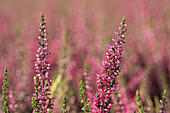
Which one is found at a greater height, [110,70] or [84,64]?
[84,64]

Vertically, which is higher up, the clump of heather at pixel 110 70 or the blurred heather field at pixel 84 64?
the blurred heather field at pixel 84 64

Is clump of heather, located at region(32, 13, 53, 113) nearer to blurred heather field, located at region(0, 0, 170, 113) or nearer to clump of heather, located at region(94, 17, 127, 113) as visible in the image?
clump of heather, located at region(94, 17, 127, 113)

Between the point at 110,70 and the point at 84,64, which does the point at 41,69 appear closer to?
the point at 110,70

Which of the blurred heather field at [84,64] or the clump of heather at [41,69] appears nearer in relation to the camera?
the clump of heather at [41,69]

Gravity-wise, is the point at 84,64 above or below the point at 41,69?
above

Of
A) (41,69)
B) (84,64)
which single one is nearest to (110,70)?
(41,69)

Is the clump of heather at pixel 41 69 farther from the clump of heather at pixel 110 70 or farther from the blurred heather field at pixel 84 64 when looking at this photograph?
the blurred heather field at pixel 84 64

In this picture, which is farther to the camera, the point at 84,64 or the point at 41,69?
the point at 84,64

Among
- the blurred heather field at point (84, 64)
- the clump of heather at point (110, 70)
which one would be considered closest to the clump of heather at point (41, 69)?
the clump of heather at point (110, 70)

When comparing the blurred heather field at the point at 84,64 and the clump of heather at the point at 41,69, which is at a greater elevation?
the blurred heather field at the point at 84,64

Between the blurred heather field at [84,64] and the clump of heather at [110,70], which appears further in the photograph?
the blurred heather field at [84,64]

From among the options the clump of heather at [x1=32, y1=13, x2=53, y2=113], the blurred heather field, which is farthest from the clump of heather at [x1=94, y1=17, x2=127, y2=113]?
the blurred heather field

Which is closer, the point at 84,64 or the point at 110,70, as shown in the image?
the point at 110,70

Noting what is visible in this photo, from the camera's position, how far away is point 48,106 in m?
1.08
